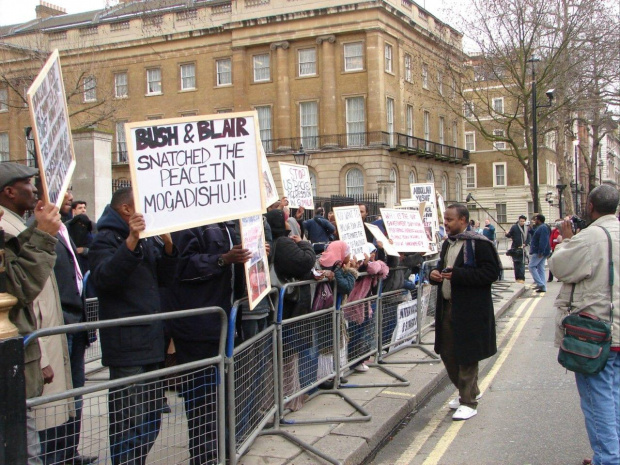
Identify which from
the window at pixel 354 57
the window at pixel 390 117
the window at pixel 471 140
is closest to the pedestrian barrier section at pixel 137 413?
the window at pixel 390 117

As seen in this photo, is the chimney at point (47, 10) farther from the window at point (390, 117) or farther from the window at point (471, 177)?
the window at point (471, 177)

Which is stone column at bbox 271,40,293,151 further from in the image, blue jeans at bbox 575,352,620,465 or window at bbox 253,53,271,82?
blue jeans at bbox 575,352,620,465

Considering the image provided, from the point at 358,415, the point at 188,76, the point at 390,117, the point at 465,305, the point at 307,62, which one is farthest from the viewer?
the point at 188,76

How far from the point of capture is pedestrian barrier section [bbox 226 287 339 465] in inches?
167

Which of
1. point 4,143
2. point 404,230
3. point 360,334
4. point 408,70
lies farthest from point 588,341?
point 4,143

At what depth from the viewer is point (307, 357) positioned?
6.04 m

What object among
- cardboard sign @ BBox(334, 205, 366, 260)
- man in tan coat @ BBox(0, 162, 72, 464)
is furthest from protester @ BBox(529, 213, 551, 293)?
man in tan coat @ BBox(0, 162, 72, 464)

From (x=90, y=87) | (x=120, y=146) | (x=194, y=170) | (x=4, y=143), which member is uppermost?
(x=90, y=87)

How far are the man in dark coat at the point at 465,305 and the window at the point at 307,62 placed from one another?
3708 centimetres

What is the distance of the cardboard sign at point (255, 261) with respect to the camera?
4320mm

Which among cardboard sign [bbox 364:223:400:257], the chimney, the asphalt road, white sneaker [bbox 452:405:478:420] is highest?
the chimney

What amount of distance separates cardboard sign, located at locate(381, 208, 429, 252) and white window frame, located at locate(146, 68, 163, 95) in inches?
1554

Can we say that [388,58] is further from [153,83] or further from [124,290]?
[124,290]

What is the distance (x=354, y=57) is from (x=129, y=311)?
126 ft
